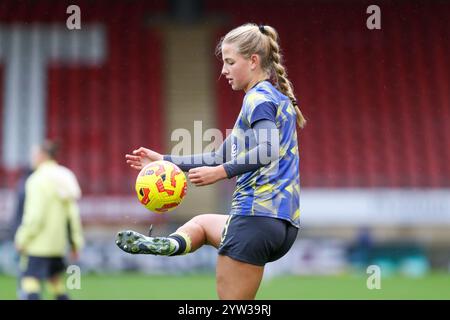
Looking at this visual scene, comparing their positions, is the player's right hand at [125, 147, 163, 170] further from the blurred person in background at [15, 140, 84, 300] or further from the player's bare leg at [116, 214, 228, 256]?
the blurred person in background at [15, 140, 84, 300]

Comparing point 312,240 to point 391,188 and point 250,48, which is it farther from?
point 250,48

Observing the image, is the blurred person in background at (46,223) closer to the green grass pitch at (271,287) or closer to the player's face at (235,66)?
the green grass pitch at (271,287)

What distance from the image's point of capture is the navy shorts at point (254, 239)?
4.45 metres

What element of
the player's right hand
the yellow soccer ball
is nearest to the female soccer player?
the yellow soccer ball

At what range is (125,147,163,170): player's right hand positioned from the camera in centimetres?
505

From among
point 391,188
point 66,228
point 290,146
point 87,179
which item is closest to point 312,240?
point 391,188

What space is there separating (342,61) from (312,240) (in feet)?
13.9

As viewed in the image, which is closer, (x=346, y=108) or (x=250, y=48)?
(x=250, y=48)

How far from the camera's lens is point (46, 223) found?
9102 millimetres

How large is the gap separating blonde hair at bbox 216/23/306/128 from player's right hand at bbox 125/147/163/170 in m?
0.79

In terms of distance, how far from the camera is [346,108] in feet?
57.4

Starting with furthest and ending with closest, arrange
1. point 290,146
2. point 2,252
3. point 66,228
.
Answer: point 2,252, point 66,228, point 290,146

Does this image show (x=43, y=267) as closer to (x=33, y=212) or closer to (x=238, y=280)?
(x=33, y=212)

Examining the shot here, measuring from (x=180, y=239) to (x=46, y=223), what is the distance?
4.73 m
